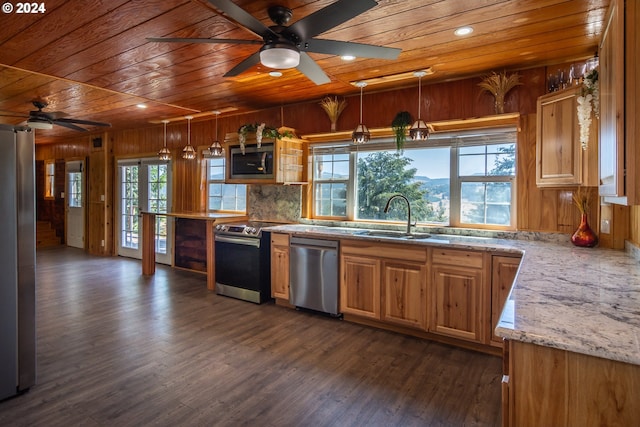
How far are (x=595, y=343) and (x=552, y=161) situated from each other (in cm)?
218

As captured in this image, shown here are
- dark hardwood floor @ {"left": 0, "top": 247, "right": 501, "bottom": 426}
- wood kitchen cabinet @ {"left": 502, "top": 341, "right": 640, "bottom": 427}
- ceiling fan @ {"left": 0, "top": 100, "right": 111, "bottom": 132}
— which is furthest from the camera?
ceiling fan @ {"left": 0, "top": 100, "right": 111, "bottom": 132}

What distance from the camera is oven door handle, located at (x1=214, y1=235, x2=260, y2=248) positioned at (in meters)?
4.28

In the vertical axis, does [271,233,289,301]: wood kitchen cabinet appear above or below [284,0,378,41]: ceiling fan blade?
below

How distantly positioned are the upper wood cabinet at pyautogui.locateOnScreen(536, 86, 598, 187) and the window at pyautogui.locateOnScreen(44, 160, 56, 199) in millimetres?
10205

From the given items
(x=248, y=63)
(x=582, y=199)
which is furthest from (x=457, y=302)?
(x=248, y=63)

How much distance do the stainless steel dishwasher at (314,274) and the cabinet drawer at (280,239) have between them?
90 mm

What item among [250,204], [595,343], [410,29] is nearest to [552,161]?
[410,29]

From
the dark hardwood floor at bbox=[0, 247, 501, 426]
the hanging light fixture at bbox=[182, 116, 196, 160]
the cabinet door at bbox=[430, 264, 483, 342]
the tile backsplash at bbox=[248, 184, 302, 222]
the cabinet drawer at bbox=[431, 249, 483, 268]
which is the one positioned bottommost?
the dark hardwood floor at bbox=[0, 247, 501, 426]

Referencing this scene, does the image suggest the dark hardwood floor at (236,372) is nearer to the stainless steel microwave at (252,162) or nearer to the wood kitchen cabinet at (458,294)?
the wood kitchen cabinet at (458,294)

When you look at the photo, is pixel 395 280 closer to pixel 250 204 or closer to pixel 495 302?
pixel 495 302

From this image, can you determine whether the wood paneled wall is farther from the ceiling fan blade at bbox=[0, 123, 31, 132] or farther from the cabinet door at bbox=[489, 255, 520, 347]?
the ceiling fan blade at bbox=[0, 123, 31, 132]

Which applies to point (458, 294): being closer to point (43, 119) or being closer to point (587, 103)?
point (587, 103)

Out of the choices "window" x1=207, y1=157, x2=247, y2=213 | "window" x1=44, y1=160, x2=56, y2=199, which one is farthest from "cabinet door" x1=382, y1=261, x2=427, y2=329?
"window" x1=44, y1=160, x2=56, y2=199

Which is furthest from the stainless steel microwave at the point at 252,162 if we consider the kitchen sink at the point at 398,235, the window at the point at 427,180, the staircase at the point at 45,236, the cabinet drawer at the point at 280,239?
the staircase at the point at 45,236
